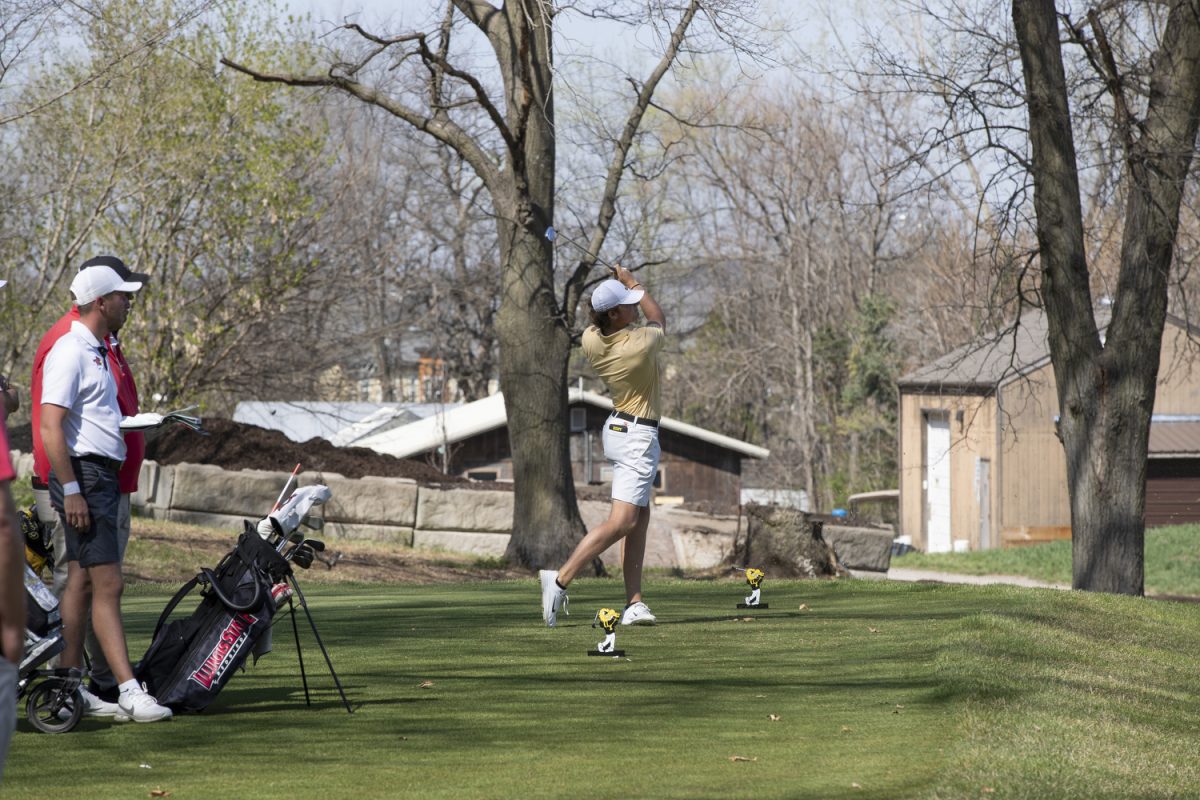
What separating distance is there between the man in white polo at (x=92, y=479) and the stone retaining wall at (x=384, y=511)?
16312 mm

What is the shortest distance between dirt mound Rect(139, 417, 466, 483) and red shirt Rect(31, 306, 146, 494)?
19.2 metres

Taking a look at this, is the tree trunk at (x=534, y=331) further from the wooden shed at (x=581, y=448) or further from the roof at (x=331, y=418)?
the roof at (x=331, y=418)

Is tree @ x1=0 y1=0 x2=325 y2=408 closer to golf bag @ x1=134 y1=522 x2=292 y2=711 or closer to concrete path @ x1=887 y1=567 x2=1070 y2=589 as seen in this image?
concrete path @ x1=887 y1=567 x2=1070 y2=589

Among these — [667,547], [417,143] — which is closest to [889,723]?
[667,547]

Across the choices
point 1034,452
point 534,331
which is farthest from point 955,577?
point 534,331

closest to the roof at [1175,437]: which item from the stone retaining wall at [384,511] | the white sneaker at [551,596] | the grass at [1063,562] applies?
the grass at [1063,562]

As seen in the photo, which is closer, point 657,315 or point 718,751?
point 718,751

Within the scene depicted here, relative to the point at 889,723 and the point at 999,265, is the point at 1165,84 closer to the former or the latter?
the point at 999,265

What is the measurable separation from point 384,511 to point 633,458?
49.2 ft

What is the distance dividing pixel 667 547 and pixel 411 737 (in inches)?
730

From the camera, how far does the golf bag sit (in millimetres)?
6922

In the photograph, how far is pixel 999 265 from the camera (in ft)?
57.8

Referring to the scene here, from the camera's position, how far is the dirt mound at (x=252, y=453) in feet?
88.5

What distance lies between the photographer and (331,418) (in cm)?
4878
